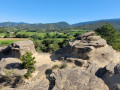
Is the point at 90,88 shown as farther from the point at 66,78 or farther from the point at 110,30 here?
the point at 110,30

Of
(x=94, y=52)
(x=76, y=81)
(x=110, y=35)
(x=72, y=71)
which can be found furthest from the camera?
(x=110, y=35)

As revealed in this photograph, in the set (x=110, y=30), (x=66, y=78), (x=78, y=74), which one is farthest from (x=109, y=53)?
(x=110, y=30)

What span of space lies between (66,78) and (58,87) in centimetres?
165

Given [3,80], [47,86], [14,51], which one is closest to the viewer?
[47,86]

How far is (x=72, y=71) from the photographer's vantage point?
44.1ft

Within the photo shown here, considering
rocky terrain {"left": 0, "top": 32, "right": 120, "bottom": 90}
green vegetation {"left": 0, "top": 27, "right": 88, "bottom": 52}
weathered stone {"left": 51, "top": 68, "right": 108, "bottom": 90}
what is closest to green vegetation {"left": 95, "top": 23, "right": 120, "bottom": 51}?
rocky terrain {"left": 0, "top": 32, "right": 120, "bottom": 90}

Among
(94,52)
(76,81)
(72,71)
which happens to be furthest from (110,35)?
(76,81)

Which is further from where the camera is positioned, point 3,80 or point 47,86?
point 3,80

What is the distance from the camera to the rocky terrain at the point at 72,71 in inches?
462

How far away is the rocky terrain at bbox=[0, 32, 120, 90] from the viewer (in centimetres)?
1173

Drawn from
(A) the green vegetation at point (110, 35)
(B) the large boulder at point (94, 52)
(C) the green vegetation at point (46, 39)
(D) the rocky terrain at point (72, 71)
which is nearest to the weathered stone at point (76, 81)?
(D) the rocky terrain at point (72, 71)

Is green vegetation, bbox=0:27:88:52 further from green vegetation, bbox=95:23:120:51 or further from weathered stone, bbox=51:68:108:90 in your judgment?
weathered stone, bbox=51:68:108:90

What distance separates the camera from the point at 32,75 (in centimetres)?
1516

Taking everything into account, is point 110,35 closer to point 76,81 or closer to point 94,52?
point 94,52
